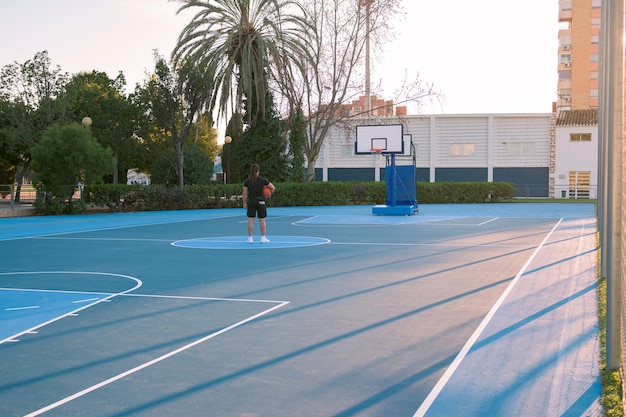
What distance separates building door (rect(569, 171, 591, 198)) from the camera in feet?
178

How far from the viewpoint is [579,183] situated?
55531 millimetres

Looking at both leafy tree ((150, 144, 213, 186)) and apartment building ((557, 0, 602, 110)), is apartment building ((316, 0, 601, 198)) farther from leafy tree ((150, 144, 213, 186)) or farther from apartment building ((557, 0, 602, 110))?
apartment building ((557, 0, 602, 110))

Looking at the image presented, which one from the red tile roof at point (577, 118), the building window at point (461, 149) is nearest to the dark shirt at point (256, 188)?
the red tile roof at point (577, 118)

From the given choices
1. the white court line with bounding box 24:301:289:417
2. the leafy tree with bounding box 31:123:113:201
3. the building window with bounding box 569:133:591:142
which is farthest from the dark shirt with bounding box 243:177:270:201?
the building window with bounding box 569:133:591:142

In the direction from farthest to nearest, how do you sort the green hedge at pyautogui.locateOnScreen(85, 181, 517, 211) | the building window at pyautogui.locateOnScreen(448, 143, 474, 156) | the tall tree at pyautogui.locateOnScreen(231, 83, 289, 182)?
the building window at pyautogui.locateOnScreen(448, 143, 474, 156) < the tall tree at pyautogui.locateOnScreen(231, 83, 289, 182) < the green hedge at pyautogui.locateOnScreen(85, 181, 517, 211)

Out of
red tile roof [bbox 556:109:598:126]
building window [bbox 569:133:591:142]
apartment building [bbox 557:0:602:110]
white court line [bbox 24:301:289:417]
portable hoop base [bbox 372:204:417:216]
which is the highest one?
apartment building [bbox 557:0:602:110]

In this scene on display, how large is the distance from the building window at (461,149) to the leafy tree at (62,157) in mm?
36229

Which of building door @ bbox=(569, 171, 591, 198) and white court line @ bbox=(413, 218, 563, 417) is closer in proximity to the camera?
white court line @ bbox=(413, 218, 563, 417)

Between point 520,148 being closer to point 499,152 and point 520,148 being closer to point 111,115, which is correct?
point 499,152

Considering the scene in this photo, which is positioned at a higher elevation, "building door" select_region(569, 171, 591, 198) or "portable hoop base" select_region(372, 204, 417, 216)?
"building door" select_region(569, 171, 591, 198)

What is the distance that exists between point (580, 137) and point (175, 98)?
1292 inches

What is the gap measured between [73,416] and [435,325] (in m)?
3.86

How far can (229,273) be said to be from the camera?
37.4 ft

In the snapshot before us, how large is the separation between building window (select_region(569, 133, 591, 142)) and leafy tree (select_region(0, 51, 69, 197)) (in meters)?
37.1
